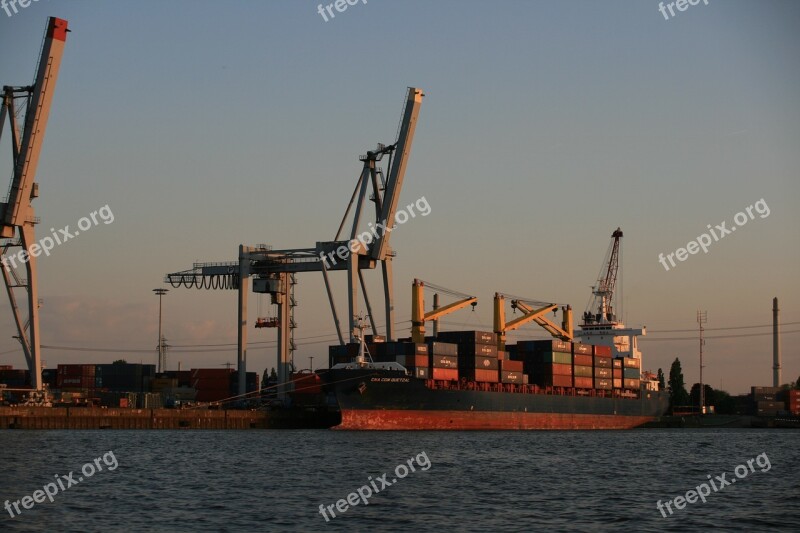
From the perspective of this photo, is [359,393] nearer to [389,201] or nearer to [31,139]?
[389,201]

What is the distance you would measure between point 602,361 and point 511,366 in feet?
47.9

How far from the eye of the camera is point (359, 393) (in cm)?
6775

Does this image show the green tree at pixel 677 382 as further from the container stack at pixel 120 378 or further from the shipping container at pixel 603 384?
the container stack at pixel 120 378

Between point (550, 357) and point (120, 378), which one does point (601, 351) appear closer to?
point (550, 357)

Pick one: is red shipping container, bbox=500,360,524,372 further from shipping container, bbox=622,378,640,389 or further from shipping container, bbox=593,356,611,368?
shipping container, bbox=622,378,640,389

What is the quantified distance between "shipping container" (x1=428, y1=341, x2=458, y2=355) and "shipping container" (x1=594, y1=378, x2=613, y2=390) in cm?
2063

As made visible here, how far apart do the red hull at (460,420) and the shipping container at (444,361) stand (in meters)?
3.43

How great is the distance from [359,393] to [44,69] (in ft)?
94.0

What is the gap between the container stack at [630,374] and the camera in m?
96.6

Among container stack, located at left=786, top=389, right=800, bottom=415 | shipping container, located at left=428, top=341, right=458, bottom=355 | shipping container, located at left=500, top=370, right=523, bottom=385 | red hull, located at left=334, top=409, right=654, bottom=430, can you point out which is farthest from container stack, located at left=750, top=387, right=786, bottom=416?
shipping container, located at left=428, top=341, right=458, bottom=355

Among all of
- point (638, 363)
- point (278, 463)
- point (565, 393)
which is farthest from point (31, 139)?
point (638, 363)

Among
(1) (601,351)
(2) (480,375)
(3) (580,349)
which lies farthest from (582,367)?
→ (2) (480,375)

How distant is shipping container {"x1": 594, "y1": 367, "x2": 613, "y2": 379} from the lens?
90.9m

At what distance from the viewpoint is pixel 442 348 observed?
242 feet
